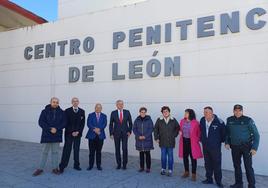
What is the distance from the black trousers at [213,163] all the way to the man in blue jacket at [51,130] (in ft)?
10.4

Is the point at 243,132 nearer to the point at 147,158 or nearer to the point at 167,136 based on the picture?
the point at 167,136

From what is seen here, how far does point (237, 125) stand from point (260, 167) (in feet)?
6.71

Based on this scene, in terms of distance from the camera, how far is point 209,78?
329 inches

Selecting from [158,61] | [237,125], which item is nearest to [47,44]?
[158,61]

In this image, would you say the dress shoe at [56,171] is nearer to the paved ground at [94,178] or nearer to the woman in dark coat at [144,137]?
the paved ground at [94,178]

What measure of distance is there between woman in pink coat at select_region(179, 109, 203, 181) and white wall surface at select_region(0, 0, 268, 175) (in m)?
1.37

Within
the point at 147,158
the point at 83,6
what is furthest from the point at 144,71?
the point at 83,6

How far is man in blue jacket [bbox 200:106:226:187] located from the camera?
6.41 meters

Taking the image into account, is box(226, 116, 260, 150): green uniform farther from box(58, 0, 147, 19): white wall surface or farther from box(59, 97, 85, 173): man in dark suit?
box(58, 0, 147, 19): white wall surface

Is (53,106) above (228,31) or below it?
below

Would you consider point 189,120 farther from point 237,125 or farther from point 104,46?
point 104,46

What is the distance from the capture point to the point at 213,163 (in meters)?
6.47

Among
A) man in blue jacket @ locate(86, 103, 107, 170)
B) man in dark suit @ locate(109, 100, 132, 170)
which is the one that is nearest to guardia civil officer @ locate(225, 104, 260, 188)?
man in dark suit @ locate(109, 100, 132, 170)

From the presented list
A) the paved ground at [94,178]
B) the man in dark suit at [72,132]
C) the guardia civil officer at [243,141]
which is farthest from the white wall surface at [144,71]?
the man in dark suit at [72,132]
